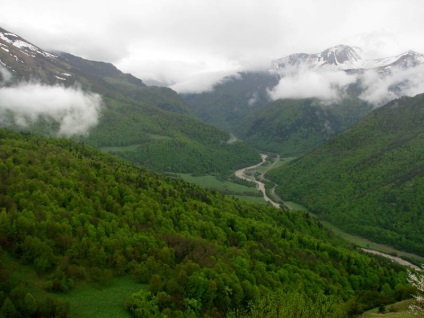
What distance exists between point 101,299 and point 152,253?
2229 centimetres

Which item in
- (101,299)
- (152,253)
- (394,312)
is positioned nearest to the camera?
(394,312)

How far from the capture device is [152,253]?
332 ft

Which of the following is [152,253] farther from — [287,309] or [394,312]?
[394,312]

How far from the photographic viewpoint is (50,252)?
279 ft

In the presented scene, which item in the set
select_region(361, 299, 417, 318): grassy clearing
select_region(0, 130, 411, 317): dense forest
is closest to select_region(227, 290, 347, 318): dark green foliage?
select_region(0, 130, 411, 317): dense forest

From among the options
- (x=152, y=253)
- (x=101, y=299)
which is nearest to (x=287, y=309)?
(x=101, y=299)

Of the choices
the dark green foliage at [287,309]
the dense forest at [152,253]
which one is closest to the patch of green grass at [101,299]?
the dense forest at [152,253]

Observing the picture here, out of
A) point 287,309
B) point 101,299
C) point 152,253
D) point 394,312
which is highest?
point 394,312

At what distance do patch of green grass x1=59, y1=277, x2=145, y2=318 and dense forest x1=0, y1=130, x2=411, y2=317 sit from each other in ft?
6.91

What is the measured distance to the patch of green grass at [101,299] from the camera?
75.9 m

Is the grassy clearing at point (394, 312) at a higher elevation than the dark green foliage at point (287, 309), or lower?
higher

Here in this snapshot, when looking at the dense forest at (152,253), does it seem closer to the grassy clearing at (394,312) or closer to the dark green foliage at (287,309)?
the dark green foliage at (287,309)

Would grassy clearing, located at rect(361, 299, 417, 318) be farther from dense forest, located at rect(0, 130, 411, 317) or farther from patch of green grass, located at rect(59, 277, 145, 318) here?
patch of green grass, located at rect(59, 277, 145, 318)

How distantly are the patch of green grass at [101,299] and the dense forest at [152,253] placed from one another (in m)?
2.11
